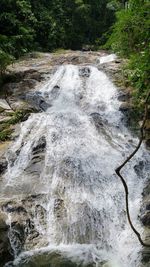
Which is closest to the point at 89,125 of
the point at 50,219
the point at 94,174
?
the point at 94,174

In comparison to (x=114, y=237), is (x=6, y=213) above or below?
above

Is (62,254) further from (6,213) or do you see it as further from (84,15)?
(84,15)

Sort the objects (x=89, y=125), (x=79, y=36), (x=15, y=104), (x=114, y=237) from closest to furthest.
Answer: (x=114, y=237)
(x=89, y=125)
(x=15, y=104)
(x=79, y=36)

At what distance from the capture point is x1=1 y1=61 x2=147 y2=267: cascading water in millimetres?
8414

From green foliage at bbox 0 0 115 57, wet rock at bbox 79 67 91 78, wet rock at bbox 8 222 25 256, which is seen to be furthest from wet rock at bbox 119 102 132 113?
green foliage at bbox 0 0 115 57

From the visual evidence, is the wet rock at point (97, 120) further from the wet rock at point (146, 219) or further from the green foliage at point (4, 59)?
the wet rock at point (146, 219)

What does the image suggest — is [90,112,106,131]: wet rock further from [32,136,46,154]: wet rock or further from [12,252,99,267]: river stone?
[12,252,99,267]: river stone

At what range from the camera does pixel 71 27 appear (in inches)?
1347

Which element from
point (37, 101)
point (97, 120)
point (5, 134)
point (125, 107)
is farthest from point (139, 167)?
point (37, 101)

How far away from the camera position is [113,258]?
8.06m

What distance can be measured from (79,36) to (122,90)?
2018 centimetres

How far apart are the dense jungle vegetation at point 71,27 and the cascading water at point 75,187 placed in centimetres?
213

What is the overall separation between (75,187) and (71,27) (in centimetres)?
2656

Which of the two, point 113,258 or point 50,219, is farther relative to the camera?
point 50,219
